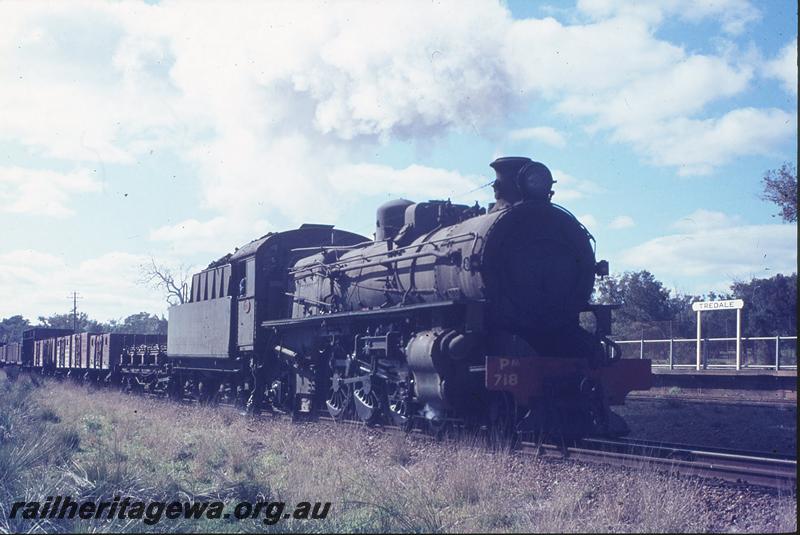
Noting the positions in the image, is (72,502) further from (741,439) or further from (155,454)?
(741,439)

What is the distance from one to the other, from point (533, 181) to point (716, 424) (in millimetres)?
6405

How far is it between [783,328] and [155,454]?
38.5 meters

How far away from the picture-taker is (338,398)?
51.3ft

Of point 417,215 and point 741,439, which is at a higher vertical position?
point 417,215

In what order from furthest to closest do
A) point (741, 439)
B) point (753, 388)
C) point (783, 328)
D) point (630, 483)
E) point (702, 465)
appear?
point (783, 328) → point (753, 388) → point (741, 439) → point (702, 465) → point (630, 483)

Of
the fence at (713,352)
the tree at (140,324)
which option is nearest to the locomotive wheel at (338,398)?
the fence at (713,352)

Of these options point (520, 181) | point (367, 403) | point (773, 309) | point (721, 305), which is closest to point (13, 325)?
point (773, 309)

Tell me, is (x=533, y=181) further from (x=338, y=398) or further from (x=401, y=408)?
(x=338, y=398)

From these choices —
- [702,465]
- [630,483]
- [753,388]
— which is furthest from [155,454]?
[753,388]

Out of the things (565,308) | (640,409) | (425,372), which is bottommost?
(640,409)

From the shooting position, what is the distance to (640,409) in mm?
18125

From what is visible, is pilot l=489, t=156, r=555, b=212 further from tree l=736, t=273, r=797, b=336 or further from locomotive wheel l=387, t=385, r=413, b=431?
tree l=736, t=273, r=797, b=336

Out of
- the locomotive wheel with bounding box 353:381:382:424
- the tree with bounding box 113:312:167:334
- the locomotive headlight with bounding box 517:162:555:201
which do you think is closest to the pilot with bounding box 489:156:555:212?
the locomotive headlight with bounding box 517:162:555:201

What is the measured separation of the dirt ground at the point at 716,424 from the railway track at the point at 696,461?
266cm
